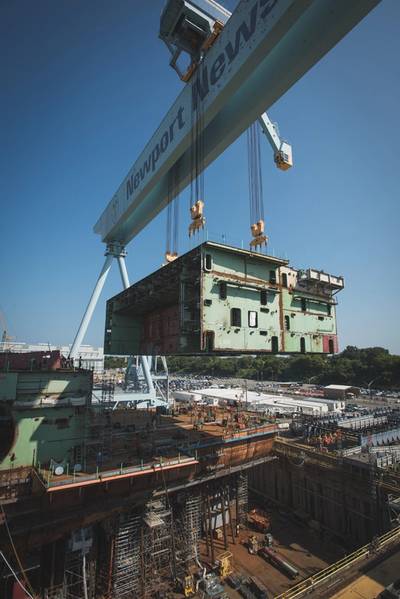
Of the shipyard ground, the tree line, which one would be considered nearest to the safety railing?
the shipyard ground

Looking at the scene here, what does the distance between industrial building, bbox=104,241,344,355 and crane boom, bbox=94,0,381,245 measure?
298 inches

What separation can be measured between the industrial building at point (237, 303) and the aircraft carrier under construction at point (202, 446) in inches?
3.3

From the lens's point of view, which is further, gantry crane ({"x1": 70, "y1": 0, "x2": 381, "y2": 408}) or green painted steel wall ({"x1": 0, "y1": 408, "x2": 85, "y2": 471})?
green painted steel wall ({"x1": 0, "y1": 408, "x2": 85, "y2": 471})

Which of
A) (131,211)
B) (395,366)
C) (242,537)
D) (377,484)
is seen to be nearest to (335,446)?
(377,484)

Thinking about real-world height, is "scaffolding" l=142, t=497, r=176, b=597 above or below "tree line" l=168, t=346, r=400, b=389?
below

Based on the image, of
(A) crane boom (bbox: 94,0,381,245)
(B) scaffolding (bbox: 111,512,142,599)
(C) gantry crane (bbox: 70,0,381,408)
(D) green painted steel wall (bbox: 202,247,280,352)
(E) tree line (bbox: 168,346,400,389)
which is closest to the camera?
(A) crane boom (bbox: 94,0,381,245)

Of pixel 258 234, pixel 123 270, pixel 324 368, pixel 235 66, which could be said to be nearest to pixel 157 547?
pixel 258 234

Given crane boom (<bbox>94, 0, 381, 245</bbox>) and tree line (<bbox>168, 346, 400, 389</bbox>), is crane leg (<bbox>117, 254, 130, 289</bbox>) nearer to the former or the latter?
crane boom (<bbox>94, 0, 381, 245</bbox>)

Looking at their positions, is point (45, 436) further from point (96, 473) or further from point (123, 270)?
point (123, 270)

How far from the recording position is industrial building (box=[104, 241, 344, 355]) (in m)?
12.1

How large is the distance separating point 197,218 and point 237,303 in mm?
5674

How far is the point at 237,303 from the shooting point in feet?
41.7

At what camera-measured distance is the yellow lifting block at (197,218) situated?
15820 millimetres

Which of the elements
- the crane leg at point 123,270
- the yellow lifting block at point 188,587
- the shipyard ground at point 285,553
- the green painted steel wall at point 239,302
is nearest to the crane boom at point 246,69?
the green painted steel wall at point 239,302
